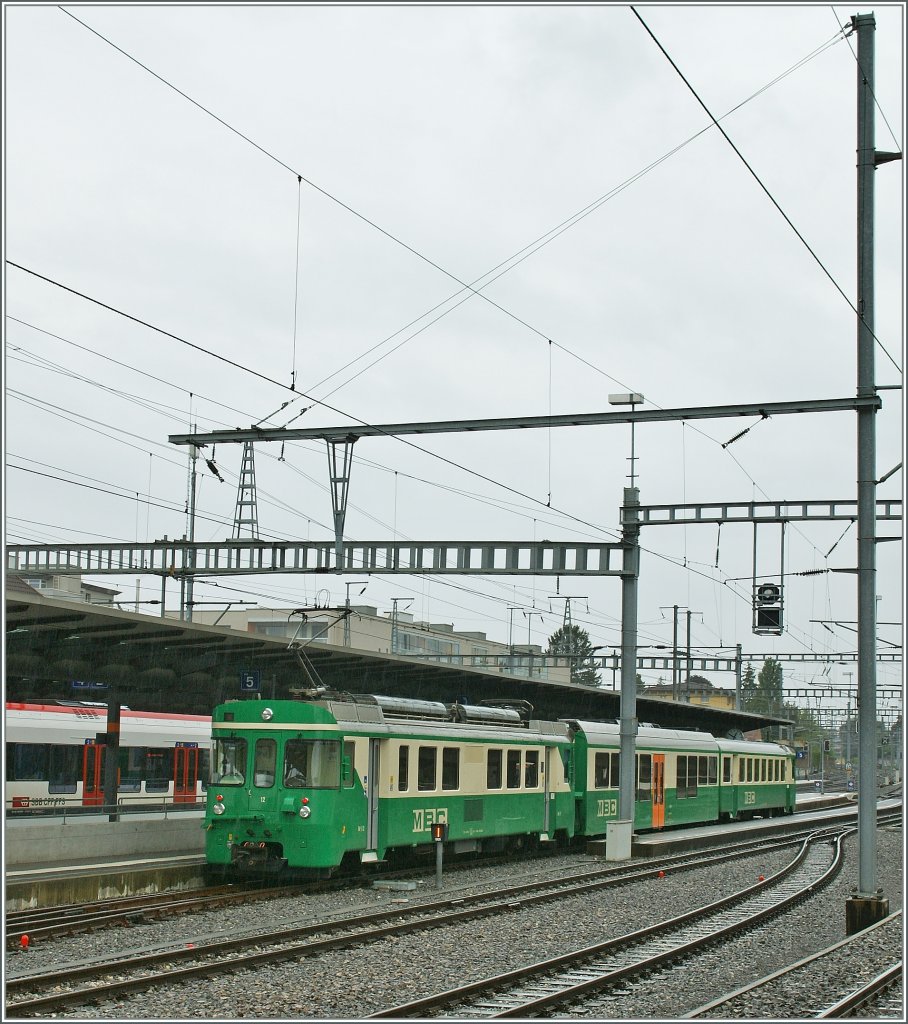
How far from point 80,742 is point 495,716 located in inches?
508

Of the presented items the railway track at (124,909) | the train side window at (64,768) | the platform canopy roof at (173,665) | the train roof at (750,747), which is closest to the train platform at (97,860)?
the railway track at (124,909)

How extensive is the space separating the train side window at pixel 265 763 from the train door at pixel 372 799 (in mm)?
1485

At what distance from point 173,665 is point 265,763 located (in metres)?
7.19

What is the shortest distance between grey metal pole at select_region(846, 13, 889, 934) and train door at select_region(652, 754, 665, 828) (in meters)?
16.1

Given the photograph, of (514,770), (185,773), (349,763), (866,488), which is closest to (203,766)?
(185,773)

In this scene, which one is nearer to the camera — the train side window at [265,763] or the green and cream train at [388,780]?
the green and cream train at [388,780]

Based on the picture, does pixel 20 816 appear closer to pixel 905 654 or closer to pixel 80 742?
pixel 80 742

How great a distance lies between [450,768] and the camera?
23172 mm

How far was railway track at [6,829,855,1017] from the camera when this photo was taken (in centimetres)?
1156

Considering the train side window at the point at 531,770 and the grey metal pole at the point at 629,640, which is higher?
the grey metal pole at the point at 629,640

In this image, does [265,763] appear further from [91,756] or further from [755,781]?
[755,781]

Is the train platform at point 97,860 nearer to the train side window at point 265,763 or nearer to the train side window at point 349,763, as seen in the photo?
the train side window at point 265,763

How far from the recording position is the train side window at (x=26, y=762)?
31.2 metres

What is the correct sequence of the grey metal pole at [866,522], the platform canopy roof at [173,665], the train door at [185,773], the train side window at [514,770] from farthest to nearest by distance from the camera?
the train door at [185,773] < the train side window at [514,770] < the platform canopy roof at [173,665] < the grey metal pole at [866,522]
